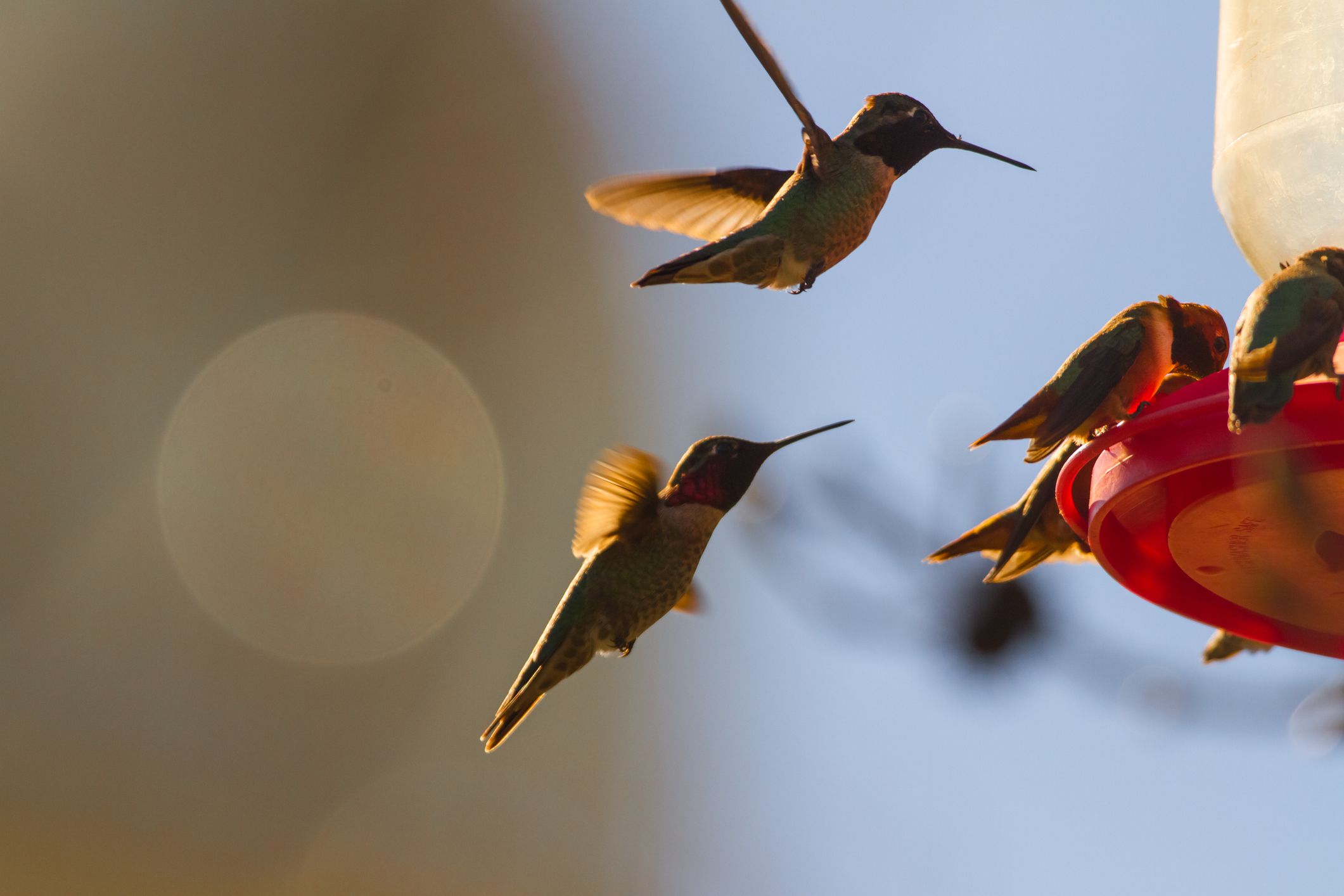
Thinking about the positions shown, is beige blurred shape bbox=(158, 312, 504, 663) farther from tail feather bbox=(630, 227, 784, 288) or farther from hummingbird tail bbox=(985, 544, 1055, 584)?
tail feather bbox=(630, 227, 784, 288)

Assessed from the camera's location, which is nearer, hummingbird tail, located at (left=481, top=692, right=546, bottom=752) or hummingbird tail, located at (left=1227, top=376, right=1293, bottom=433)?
hummingbird tail, located at (left=1227, top=376, right=1293, bottom=433)

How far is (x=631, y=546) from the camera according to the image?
262cm

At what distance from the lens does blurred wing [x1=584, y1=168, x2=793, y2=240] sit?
104 inches

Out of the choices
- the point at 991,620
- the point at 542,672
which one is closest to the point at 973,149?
the point at 542,672

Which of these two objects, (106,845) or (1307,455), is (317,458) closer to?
(106,845)

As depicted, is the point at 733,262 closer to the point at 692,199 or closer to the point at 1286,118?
the point at 692,199

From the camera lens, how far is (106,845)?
898 centimetres

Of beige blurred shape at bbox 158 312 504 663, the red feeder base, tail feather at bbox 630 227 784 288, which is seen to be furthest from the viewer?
beige blurred shape at bbox 158 312 504 663

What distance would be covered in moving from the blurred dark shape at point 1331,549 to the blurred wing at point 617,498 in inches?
46.7

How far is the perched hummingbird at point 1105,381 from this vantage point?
89.0 inches

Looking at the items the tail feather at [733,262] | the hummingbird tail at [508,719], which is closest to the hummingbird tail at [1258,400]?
the tail feather at [733,262]

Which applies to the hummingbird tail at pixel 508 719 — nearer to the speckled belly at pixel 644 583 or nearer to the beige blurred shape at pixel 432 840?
the speckled belly at pixel 644 583

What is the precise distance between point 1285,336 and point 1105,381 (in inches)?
19.0

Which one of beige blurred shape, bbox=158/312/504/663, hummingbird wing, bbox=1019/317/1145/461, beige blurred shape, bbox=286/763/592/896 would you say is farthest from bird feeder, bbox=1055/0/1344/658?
beige blurred shape, bbox=286/763/592/896
